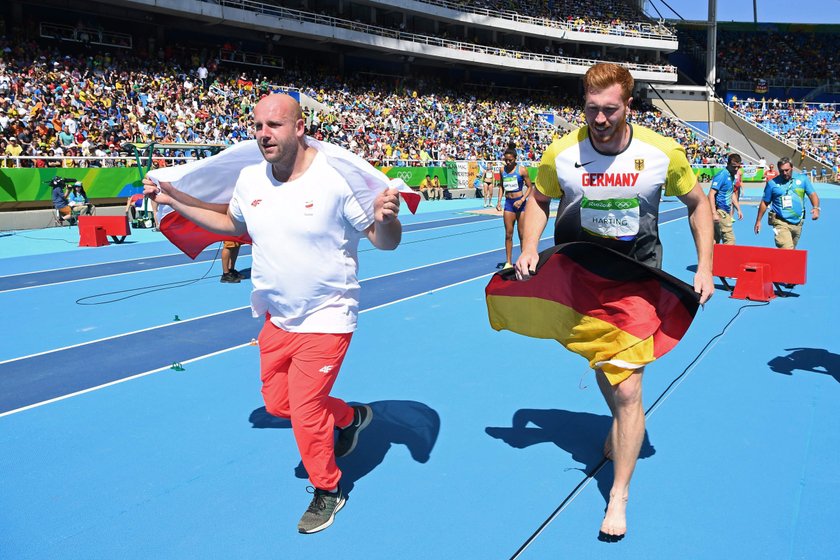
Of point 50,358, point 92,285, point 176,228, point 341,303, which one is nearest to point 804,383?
point 341,303

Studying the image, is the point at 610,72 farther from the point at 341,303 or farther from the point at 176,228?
the point at 176,228

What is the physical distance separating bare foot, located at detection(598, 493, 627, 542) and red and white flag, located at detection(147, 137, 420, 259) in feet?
6.14

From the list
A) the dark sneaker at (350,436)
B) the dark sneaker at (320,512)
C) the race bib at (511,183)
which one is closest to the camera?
the dark sneaker at (320,512)

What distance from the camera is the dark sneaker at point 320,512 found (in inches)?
143

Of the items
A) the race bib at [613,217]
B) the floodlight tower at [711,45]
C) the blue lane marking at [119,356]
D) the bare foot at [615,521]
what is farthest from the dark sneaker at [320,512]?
the floodlight tower at [711,45]

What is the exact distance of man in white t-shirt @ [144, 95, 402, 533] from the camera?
365cm

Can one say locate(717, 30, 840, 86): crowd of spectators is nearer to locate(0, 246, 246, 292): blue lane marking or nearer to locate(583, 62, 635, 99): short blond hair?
locate(0, 246, 246, 292): blue lane marking

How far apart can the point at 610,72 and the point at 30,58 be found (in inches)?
1261

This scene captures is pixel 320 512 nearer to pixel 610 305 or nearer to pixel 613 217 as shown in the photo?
pixel 610 305

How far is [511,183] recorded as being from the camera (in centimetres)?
1142

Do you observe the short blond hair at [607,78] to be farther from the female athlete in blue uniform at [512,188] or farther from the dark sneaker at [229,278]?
the dark sneaker at [229,278]

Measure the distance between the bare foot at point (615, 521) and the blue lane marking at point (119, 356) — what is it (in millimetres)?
4485

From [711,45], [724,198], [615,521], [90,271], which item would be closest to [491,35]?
[711,45]

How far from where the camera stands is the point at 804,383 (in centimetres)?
598
